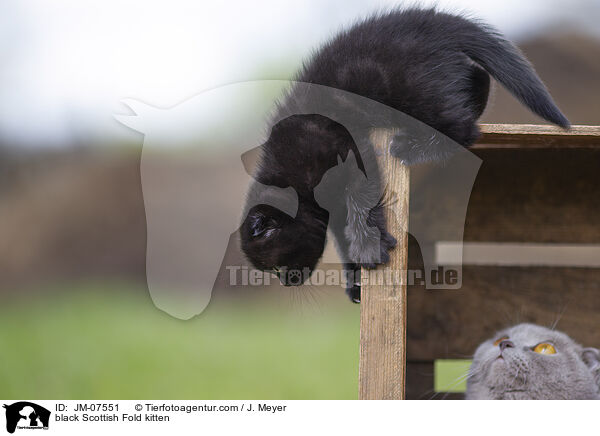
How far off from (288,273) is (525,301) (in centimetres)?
106

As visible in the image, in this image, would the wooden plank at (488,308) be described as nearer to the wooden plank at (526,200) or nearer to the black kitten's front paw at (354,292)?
the wooden plank at (526,200)

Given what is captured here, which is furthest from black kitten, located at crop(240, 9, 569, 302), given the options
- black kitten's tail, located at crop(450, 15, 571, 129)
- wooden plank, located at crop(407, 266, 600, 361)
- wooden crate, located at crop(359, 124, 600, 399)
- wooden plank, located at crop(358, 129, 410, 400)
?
wooden plank, located at crop(407, 266, 600, 361)

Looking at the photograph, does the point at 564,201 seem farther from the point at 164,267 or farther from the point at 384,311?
the point at 164,267

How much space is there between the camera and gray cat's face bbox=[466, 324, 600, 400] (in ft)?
5.02

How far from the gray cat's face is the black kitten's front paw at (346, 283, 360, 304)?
16.3 inches

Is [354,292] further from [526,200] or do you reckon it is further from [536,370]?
[526,200]

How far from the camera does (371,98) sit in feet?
4.67

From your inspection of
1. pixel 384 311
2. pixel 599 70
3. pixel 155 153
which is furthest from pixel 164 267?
pixel 599 70

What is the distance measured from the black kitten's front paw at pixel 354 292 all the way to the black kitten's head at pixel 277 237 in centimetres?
16

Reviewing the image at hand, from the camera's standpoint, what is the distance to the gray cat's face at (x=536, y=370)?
1.53 meters

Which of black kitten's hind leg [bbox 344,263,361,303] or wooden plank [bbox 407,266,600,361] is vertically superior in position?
black kitten's hind leg [bbox 344,263,361,303]
